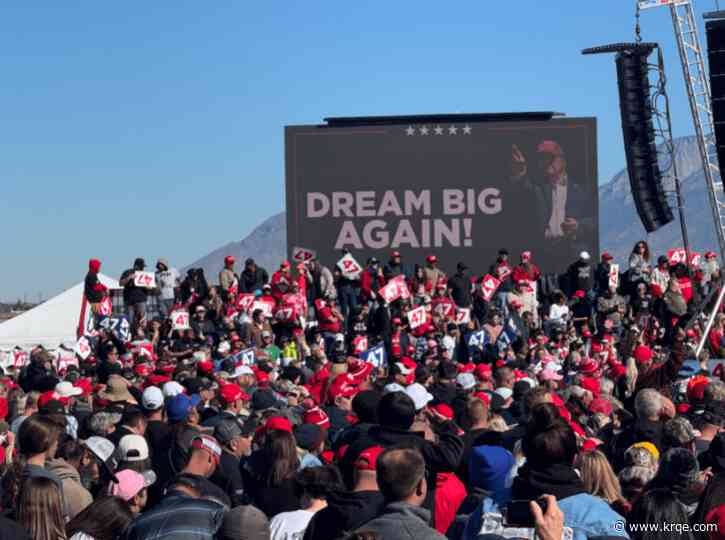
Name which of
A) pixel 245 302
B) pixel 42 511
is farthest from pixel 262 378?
pixel 245 302

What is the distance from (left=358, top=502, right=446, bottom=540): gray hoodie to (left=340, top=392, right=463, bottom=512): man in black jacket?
1.56 metres

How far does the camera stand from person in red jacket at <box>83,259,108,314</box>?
78.4ft

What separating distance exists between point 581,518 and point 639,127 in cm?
2045

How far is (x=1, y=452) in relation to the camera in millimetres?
8586

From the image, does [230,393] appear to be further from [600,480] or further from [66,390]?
[600,480]

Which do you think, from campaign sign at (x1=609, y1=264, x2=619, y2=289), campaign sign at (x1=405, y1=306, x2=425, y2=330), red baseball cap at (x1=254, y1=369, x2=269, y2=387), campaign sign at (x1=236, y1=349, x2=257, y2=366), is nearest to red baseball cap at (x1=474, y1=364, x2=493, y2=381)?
red baseball cap at (x1=254, y1=369, x2=269, y2=387)

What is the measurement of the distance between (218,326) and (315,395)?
10.4m

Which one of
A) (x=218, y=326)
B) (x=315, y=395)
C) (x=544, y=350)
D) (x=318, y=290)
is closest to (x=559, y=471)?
(x=315, y=395)

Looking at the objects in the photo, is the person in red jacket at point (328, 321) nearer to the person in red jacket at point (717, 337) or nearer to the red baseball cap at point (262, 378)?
the person in red jacket at point (717, 337)

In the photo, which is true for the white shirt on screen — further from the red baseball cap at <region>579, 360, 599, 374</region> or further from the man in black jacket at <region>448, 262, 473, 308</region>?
the red baseball cap at <region>579, 360, 599, 374</region>

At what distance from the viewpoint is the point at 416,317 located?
22.4 metres

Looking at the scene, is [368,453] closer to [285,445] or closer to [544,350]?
[285,445]

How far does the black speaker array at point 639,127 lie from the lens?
24781 mm

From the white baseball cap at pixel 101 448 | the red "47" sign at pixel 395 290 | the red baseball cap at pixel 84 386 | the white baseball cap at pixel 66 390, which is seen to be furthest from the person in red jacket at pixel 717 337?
the white baseball cap at pixel 101 448
